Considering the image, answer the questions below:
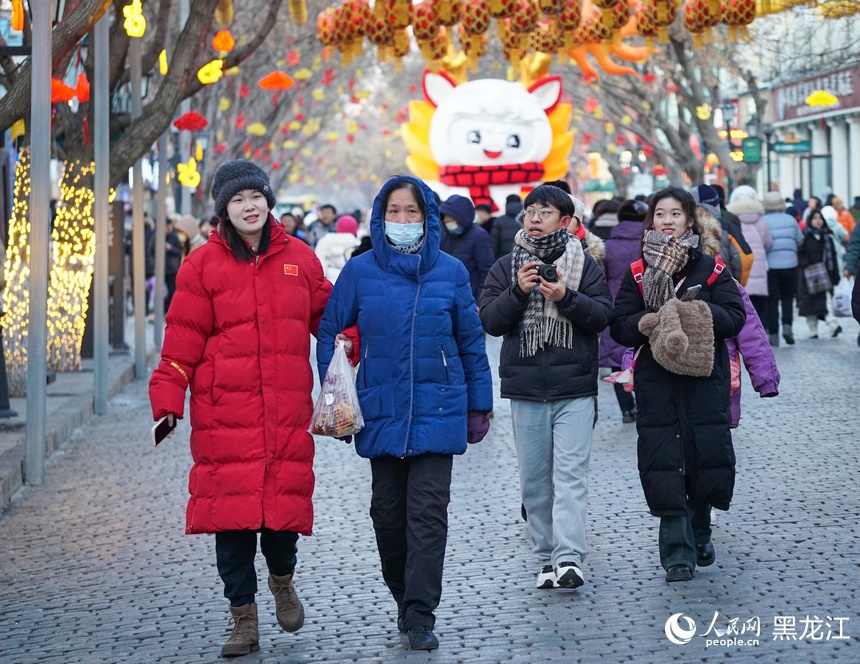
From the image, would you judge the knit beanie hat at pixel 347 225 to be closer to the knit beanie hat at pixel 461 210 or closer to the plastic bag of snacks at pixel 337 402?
the knit beanie hat at pixel 461 210

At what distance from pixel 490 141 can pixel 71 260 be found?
27.6 ft

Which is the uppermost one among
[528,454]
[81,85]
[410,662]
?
[81,85]

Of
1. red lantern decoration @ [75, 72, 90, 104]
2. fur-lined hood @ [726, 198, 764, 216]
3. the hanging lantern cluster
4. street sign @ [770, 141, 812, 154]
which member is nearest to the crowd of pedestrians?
red lantern decoration @ [75, 72, 90, 104]

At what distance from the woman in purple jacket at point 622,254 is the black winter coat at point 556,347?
4.08 m

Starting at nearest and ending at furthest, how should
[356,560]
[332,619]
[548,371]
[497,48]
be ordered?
[332,619], [548,371], [356,560], [497,48]

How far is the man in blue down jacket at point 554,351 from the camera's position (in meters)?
7.02

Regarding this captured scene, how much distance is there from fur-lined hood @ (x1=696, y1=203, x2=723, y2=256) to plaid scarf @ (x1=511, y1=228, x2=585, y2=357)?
0.58m

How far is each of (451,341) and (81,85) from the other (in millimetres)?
10183

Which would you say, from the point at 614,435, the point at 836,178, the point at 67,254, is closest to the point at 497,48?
the point at 836,178

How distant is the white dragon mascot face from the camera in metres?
23.2

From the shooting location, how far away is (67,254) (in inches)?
639

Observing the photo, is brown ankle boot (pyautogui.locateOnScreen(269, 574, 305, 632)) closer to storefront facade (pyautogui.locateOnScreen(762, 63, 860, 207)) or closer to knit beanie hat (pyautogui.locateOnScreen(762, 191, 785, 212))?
knit beanie hat (pyautogui.locateOnScreen(762, 191, 785, 212))

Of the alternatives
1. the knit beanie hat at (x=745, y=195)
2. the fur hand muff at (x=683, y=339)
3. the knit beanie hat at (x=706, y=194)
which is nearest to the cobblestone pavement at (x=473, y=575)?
the fur hand muff at (x=683, y=339)

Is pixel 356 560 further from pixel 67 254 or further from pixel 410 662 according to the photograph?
pixel 67 254
